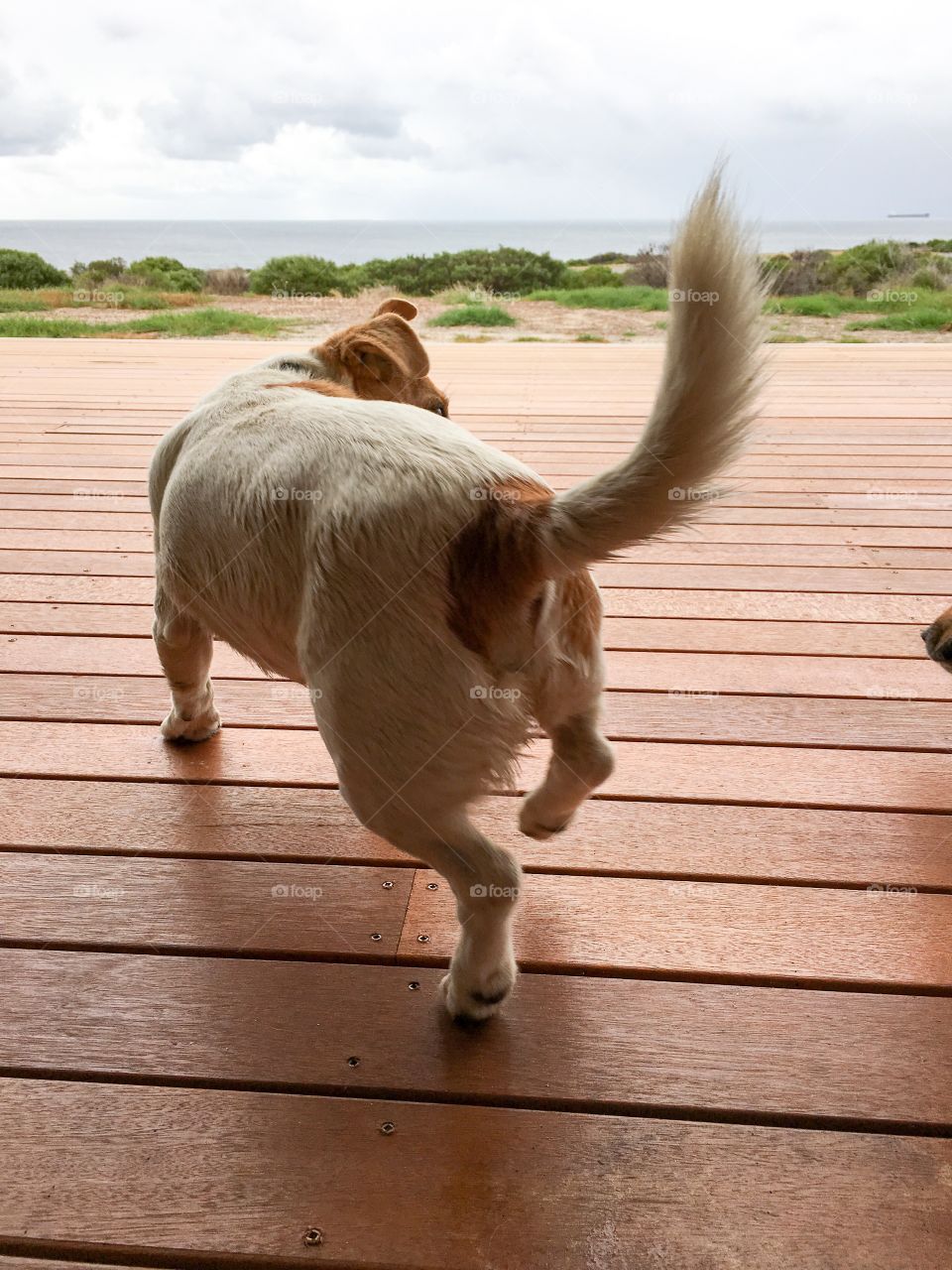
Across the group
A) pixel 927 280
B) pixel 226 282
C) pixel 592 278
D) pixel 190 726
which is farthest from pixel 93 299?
pixel 190 726

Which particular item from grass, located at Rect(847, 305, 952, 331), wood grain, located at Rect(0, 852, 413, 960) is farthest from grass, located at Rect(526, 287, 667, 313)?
wood grain, located at Rect(0, 852, 413, 960)

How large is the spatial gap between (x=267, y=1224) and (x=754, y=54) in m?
5.83

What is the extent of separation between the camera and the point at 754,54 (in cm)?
477

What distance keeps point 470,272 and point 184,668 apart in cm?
1187

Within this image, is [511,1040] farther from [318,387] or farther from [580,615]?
[318,387]

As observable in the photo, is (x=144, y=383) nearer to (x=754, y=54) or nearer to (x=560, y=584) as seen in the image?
(x=754, y=54)

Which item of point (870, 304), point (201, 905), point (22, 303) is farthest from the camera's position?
point (870, 304)

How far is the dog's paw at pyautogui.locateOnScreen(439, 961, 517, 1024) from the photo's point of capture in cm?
114

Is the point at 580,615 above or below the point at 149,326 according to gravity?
below

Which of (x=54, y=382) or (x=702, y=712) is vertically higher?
(x=54, y=382)

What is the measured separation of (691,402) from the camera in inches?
32.7

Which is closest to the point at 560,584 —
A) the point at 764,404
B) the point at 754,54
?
the point at 764,404

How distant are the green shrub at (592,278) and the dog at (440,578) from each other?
35.5ft

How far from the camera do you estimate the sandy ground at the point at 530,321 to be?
743 cm
